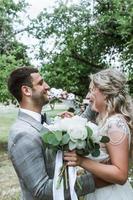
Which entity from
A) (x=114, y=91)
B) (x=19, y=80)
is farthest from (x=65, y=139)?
(x=114, y=91)

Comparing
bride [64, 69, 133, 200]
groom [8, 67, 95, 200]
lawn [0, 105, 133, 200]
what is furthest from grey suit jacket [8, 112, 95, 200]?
lawn [0, 105, 133, 200]

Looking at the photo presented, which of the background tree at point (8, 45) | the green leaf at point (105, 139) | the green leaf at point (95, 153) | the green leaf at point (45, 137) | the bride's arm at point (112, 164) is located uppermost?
the background tree at point (8, 45)

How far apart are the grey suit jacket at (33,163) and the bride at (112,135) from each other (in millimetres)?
125

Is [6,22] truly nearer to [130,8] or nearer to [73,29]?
[73,29]

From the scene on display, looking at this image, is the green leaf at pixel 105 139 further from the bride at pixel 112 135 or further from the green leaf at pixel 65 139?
the green leaf at pixel 65 139

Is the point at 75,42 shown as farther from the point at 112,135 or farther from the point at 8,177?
the point at 112,135

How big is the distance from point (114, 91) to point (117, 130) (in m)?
0.34

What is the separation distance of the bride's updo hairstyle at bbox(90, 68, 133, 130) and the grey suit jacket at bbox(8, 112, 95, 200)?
0.63 meters

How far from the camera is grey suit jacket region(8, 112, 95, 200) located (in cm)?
304

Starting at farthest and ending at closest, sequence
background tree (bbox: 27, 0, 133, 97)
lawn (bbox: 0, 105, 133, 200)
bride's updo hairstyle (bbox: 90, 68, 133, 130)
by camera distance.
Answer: background tree (bbox: 27, 0, 133, 97) → lawn (bbox: 0, 105, 133, 200) → bride's updo hairstyle (bbox: 90, 68, 133, 130)

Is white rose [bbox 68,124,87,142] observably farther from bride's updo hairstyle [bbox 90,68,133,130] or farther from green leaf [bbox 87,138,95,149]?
bride's updo hairstyle [bbox 90,68,133,130]

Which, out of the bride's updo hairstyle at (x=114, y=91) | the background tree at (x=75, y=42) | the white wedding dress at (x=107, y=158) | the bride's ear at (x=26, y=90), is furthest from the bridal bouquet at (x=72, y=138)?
the background tree at (x=75, y=42)

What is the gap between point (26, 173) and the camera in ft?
10.0

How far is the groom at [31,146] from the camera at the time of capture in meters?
3.05
